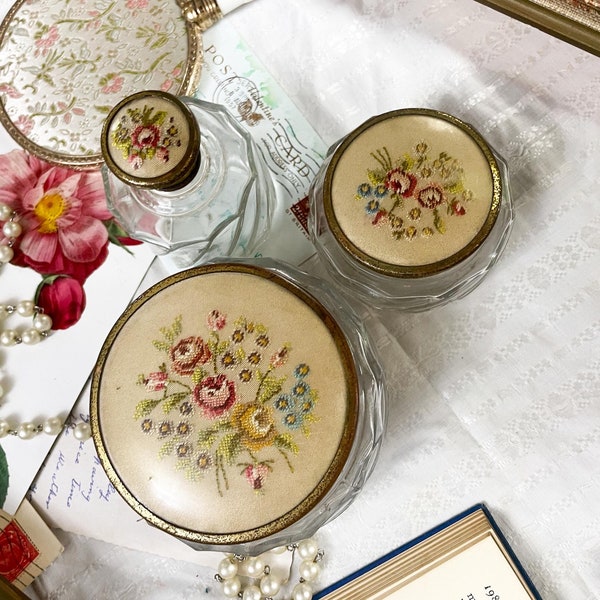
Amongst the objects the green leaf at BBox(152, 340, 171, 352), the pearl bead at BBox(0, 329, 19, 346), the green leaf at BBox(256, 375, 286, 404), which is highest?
the pearl bead at BBox(0, 329, 19, 346)

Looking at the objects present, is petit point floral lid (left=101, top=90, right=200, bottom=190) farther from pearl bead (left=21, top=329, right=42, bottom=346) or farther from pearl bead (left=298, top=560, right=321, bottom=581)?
pearl bead (left=298, top=560, right=321, bottom=581)

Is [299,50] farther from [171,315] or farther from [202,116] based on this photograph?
[171,315]

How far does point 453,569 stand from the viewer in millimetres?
458

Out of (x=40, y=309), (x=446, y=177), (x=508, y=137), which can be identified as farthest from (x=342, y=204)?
(x=40, y=309)

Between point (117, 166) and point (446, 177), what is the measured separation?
→ 213 mm

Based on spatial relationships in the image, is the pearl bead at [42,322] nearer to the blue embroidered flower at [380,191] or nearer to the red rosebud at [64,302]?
the red rosebud at [64,302]

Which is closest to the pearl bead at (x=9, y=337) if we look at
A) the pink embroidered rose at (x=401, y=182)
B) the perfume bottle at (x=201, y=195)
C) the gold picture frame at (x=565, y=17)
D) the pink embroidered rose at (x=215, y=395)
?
the perfume bottle at (x=201, y=195)

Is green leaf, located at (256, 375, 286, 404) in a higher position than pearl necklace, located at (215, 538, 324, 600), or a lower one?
higher

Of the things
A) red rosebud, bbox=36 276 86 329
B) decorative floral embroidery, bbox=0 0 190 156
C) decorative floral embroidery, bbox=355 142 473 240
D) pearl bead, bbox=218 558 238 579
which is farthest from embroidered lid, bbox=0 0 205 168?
pearl bead, bbox=218 558 238 579

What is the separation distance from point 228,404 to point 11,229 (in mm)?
296

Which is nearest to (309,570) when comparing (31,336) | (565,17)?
(31,336)

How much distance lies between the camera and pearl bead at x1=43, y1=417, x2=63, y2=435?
0.50 meters

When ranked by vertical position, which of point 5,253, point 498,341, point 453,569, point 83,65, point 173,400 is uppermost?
point 83,65

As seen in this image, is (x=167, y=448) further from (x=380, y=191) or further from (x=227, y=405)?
(x=380, y=191)
